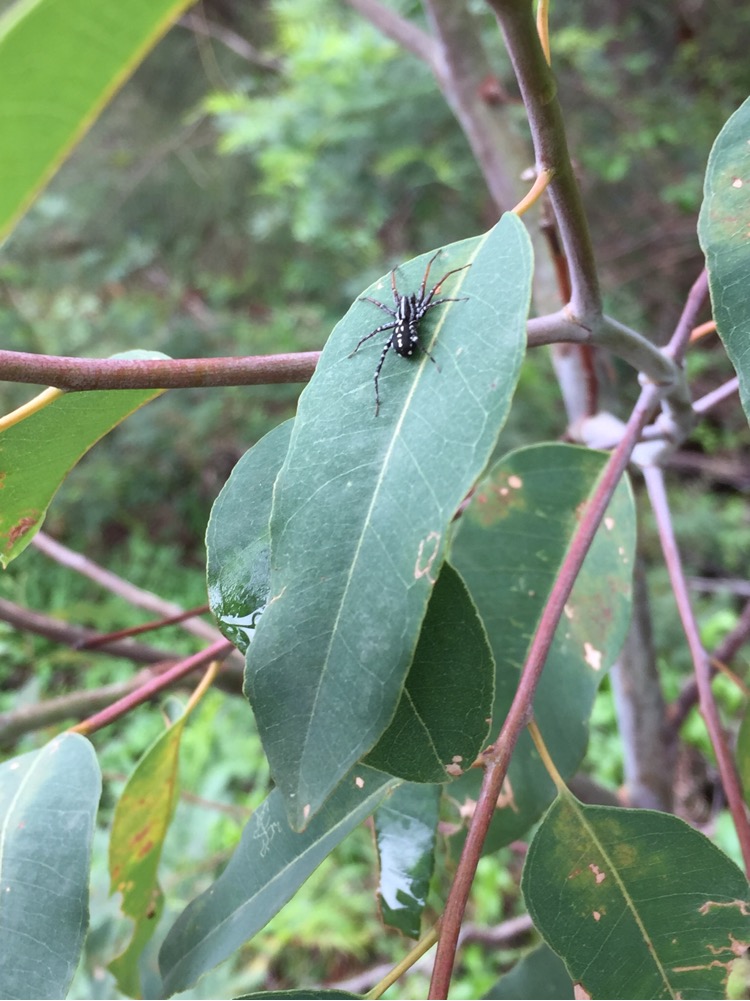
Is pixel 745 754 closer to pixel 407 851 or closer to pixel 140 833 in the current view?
pixel 407 851

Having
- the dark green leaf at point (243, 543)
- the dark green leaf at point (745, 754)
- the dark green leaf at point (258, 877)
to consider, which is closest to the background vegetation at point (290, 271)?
the dark green leaf at point (258, 877)

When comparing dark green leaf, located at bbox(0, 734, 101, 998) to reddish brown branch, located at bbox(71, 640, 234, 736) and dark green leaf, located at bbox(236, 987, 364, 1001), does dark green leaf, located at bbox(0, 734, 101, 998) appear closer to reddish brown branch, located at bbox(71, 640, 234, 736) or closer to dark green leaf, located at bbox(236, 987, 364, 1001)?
reddish brown branch, located at bbox(71, 640, 234, 736)

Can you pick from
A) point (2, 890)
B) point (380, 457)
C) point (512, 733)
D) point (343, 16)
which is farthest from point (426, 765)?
point (343, 16)

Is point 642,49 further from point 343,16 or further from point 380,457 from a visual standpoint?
point 380,457

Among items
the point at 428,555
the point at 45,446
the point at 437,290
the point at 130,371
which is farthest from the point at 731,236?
the point at 45,446

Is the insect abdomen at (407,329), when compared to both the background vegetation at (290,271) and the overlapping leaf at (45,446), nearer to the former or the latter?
the overlapping leaf at (45,446)

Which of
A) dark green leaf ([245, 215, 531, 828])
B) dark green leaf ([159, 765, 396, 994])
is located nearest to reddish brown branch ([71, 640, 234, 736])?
dark green leaf ([159, 765, 396, 994])
